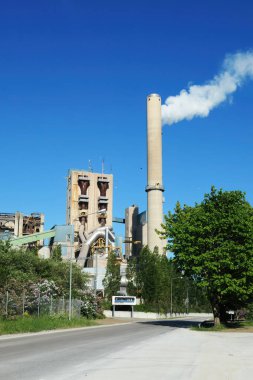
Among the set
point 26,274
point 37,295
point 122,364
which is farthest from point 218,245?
point 122,364

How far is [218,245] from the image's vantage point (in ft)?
129

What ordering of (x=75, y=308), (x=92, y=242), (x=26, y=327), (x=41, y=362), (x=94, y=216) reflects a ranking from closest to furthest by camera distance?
(x=41, y=362), (x=26, y=327), (x=75, y=308), (x=92, y=242), (x=94, y=216)

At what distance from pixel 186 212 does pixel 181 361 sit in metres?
27.4

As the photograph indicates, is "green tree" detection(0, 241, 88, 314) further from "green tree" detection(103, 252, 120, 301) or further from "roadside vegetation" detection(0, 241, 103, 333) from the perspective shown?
"green tree" detection(103, 252, 120, 301)

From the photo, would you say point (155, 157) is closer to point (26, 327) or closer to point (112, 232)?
point (112, 232)

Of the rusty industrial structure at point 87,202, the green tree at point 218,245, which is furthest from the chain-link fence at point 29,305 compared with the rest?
the rusty industrial structure at point 87,202

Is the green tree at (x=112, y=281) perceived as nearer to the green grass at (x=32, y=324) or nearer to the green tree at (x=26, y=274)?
the green tree at (x=26, y=274)

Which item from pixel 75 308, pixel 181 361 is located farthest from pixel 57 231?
pixel 181 361

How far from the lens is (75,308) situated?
1921 inches

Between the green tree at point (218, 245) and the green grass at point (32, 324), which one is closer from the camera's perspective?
the green grass at point (32, 324)

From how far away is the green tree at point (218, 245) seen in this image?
3772cm

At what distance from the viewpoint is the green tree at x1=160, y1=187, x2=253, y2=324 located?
37.7 metres

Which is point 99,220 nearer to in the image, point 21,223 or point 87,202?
point 87,202

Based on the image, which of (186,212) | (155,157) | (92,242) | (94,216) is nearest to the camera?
(186,212)
